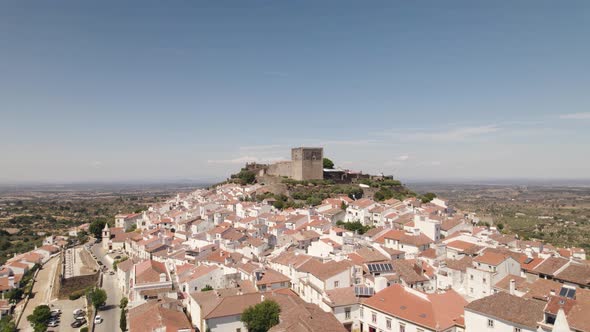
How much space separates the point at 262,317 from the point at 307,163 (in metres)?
51.0

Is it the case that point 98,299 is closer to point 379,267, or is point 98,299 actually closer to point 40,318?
point 40,318

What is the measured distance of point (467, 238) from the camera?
34438mm

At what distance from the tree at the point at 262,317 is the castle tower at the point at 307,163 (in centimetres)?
4969

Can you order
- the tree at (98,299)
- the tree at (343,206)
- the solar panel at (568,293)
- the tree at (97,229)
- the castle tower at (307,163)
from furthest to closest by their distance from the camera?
the castle tower at (307,163)
the tree at (97,229)
the tree at (343,206)
the tree at (98,299)
the solar panel at (568,293)

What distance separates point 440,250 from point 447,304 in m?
12.3

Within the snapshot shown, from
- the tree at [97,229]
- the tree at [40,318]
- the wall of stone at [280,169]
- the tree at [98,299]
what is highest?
the wall of stone at [280,169]

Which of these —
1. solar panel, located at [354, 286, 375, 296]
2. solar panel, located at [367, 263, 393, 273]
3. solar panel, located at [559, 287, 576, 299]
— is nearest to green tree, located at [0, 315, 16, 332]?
solar panel, located at [354, 286, 375, 296]

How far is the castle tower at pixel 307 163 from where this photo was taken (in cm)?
7081

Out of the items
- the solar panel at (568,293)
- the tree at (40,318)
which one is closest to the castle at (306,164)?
the tree at (40,318)

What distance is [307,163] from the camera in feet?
233

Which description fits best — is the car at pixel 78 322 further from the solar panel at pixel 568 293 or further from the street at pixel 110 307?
the solar panel at pixel 568 293

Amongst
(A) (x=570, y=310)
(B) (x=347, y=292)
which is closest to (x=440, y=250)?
(B) (x=347, y=292)

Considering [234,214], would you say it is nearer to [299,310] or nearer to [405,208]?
[405,208]

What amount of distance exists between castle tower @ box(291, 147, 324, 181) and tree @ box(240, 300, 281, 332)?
4969cm
